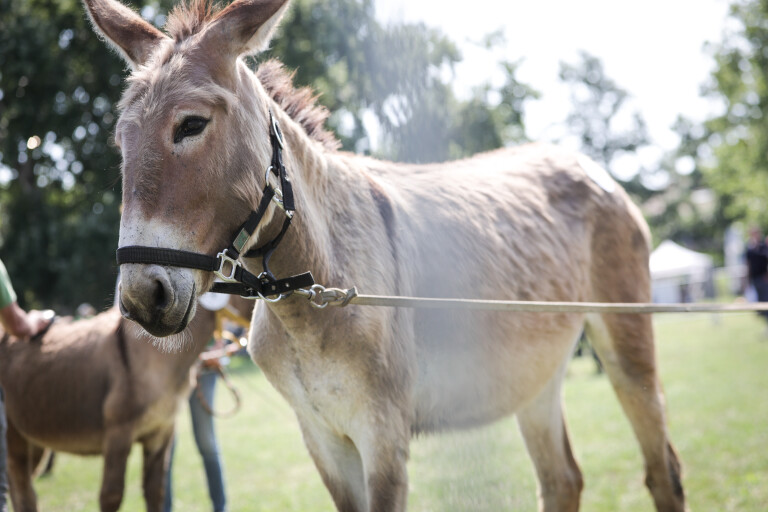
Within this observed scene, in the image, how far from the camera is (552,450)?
148 inches

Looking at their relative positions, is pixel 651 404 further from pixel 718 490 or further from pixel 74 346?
pixel 74 346

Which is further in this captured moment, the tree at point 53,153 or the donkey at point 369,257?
the tree at point 53,153

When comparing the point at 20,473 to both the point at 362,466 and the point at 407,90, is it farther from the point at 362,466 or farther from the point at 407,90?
the point at 407,90

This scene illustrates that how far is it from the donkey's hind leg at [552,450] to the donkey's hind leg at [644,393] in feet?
1.15

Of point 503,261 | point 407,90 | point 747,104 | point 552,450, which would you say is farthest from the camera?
point 747,104

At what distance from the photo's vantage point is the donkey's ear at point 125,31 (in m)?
2.08

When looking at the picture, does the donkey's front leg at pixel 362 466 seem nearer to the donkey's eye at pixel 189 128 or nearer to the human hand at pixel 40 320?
the donkey's eye at pixel 189 128

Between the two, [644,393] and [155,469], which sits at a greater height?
[644,393]

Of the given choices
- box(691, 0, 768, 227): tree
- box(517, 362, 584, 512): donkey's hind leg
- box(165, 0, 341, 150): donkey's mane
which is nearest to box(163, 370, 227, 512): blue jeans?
box(517, 362, 584, 512): donkey's hind leg

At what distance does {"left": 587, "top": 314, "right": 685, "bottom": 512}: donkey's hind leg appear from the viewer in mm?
3566

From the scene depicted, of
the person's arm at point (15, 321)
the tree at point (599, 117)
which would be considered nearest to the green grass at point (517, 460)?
the person's arm at point (15, 321)

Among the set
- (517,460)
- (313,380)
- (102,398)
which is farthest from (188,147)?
(517,460)

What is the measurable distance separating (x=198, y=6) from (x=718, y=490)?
5056 millimetres

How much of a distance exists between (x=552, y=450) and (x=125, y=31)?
3277 millimetres
